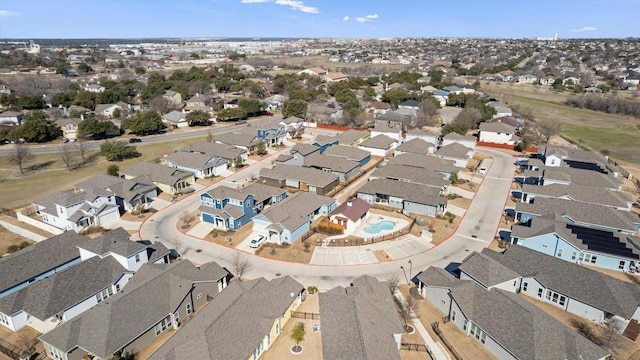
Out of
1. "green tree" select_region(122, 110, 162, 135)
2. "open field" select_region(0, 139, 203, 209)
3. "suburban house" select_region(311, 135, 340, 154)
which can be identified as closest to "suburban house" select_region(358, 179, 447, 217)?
"suburban house" select_region(311, 135, 340, 154)

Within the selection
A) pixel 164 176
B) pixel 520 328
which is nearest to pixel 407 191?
pixel 520 328

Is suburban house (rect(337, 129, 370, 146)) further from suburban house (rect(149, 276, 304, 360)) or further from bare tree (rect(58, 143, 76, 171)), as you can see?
bare tree (rect(58, 143, 76, 171))

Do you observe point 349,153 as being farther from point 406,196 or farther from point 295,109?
point 295,109

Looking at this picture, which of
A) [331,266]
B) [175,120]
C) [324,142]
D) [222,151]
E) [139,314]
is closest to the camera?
[139,314]

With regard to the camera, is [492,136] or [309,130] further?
[309,130]

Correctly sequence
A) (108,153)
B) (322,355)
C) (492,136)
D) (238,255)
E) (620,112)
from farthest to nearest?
(620,112), (492,136), (108,153), (238,255), (322,355)

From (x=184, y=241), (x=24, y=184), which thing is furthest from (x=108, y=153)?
(x=184, y=241)

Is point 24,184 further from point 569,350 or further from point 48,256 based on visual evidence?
point 569,350

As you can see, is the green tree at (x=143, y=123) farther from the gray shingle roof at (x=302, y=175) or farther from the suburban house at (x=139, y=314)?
the suburban house at (x=139, y=314)

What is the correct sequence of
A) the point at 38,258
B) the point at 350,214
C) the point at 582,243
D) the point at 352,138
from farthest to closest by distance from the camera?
1. the point at 352,138
2. the point at 350,214
3. the point at 582,243
4. the point at 38,258
